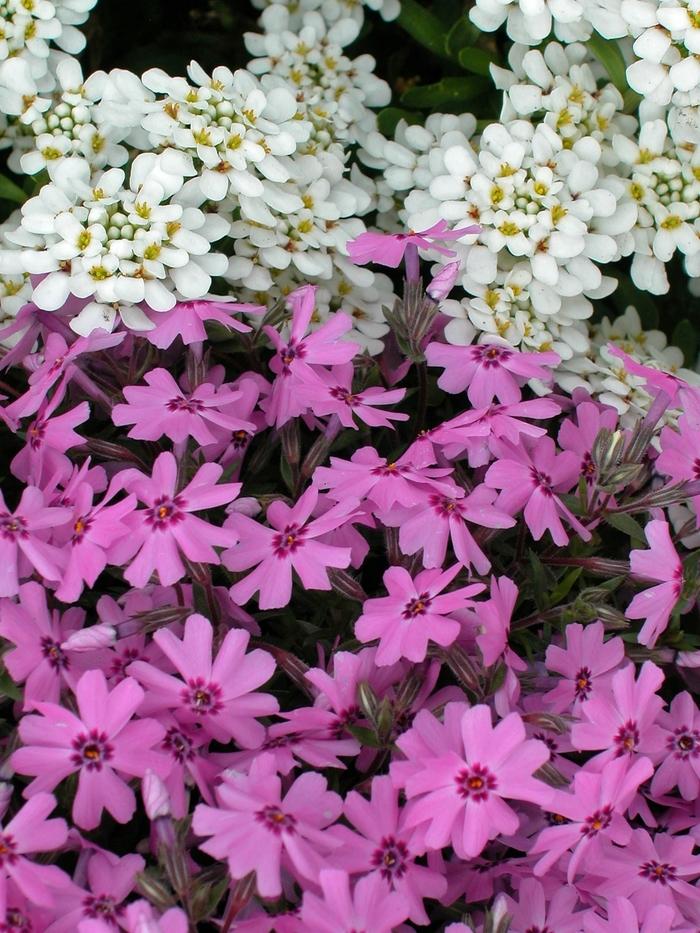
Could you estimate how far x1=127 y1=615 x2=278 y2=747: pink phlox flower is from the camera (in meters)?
0.94

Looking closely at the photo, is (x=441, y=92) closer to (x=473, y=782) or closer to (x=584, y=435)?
(x=584, y=435)

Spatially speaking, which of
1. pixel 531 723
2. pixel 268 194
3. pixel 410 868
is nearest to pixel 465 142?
pixel 268 194

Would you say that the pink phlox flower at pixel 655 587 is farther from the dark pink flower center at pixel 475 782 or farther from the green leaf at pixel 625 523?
the dark pink flower center at pixel 475 782

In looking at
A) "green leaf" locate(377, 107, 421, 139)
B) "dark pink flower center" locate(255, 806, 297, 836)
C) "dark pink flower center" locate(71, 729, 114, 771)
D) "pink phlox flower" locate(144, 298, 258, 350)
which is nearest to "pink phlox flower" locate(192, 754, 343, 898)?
"dark pink flower center" locate(255, 806, 297, 836)

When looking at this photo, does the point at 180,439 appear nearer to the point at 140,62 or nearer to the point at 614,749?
the point at 614,749

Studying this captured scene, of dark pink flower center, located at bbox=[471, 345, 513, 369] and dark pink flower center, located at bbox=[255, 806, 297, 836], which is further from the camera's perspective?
dark pink flower center, located at bbox=[471, 345, 513, 369]

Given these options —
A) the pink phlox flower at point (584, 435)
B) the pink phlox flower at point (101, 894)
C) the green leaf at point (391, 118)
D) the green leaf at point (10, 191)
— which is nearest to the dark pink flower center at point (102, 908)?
the pink phlox flower at point (101, 894)

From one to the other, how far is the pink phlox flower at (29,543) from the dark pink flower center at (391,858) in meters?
0.37

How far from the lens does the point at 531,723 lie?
979 mm

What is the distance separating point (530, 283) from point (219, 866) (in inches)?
30.0

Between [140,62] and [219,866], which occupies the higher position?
[140,62]

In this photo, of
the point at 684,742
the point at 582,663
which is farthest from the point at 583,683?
the point at 684,742

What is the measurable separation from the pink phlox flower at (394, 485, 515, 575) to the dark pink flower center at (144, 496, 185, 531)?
198mm

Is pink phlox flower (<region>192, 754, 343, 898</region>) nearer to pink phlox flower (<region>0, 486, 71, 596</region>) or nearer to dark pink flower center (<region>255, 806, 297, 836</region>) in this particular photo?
dark pink flower center (<region>255, 806, 297, 836</region>)
